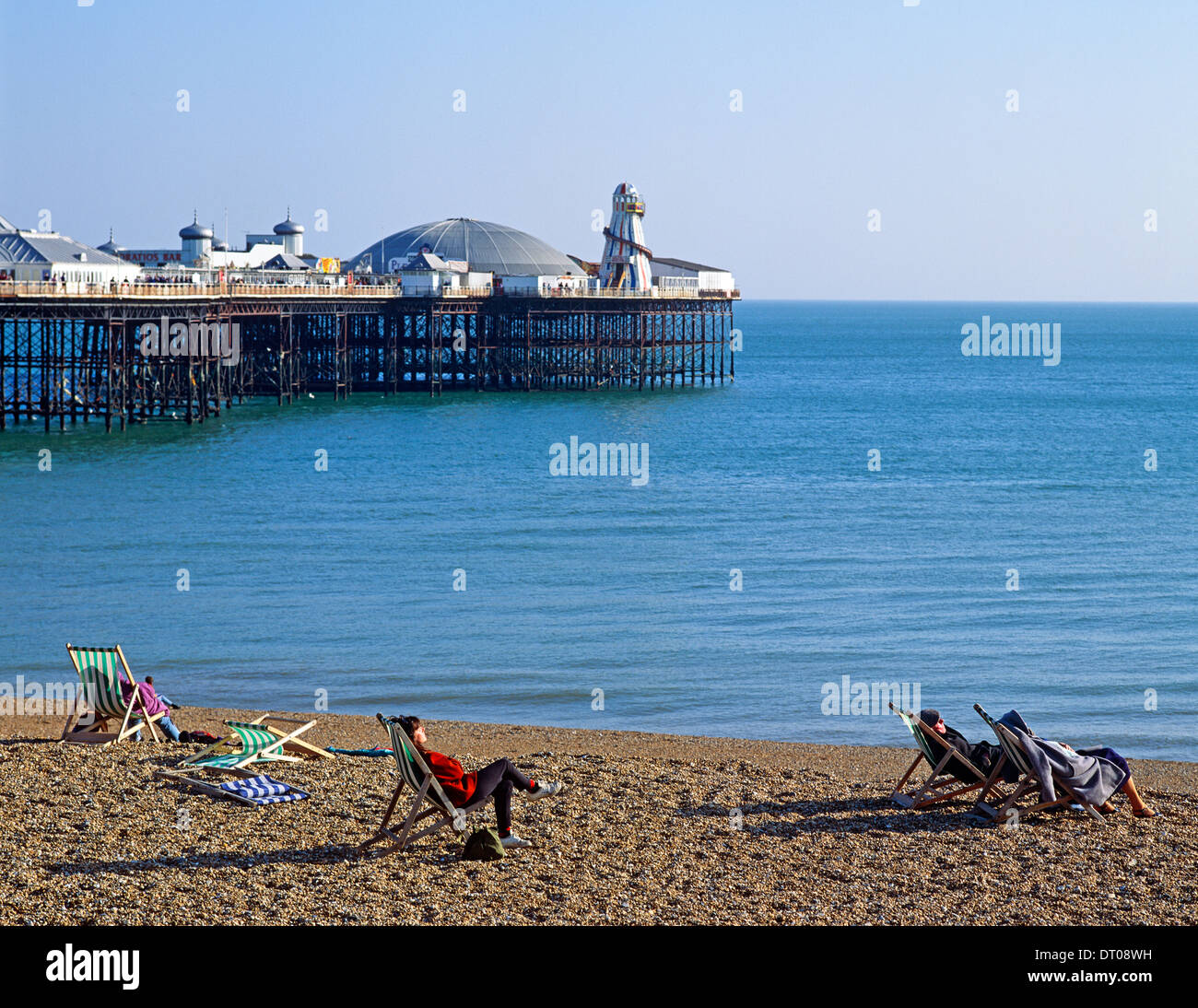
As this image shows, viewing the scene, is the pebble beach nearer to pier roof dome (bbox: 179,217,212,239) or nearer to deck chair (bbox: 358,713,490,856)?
deck chair (bbox: 358,713,490,856)

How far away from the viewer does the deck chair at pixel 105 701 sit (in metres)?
11.9

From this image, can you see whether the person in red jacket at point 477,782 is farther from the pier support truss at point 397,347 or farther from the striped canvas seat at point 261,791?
the pier support truss at point 397,347

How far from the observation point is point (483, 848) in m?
8.82

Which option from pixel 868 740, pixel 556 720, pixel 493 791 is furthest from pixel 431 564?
pixel 493 791

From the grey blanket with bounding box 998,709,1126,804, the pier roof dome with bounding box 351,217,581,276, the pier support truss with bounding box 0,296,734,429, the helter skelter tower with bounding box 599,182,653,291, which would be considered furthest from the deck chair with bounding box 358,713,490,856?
the pier roof dome with bounding box 351,217,581,276

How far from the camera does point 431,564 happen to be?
24984 mm

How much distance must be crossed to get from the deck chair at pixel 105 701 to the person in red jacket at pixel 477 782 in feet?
12.4

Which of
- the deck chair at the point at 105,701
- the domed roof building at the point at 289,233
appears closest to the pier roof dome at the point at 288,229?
the domed roof building at the point at 289,233

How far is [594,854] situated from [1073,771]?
3.30 m

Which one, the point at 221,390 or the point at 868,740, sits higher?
the point at 221,390
